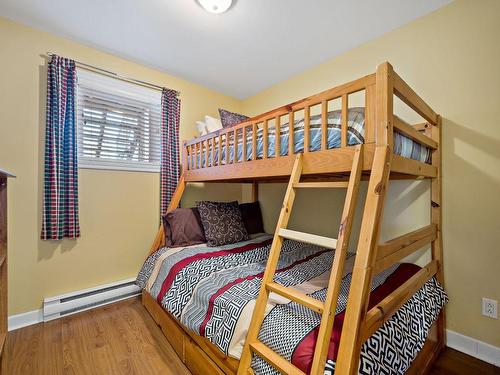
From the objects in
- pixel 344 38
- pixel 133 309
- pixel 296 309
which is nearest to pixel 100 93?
pixel 133 309

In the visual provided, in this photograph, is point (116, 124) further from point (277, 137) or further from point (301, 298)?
point (301, 298)

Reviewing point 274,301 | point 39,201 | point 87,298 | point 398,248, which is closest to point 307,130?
point 398,248

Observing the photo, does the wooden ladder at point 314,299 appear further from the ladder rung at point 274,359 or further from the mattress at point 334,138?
the mattress at point 334,138

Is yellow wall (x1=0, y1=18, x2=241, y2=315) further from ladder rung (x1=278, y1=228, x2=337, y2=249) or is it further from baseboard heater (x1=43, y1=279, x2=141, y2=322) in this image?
ladder rung (x1=278, y1=228, x2=337, y2=249)

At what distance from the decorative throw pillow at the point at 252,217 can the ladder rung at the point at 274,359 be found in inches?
65.0

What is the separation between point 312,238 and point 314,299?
246mm

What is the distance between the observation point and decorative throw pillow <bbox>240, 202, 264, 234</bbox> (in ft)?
8.74

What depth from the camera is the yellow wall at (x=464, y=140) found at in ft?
4.85

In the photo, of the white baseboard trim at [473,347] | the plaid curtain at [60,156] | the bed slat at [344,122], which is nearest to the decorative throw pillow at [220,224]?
the plaid curtain at [60,156]

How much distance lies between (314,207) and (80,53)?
2.64 m

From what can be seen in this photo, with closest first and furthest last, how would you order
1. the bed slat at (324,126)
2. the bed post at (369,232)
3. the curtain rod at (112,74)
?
the bed post at (369,232) < the bed slat at (324,126) < the curtain rod at (112,74)

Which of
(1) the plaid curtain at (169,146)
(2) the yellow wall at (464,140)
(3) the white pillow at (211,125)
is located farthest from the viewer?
(3) the white pillow at (211,125)

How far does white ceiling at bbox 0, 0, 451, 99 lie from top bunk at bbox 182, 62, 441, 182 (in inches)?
31.6

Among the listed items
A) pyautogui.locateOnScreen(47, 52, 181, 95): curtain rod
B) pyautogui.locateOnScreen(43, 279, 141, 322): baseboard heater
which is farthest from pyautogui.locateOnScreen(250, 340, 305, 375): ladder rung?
pyautogui.locateOnScreen(47, 52, 181, 95): curtain rod
